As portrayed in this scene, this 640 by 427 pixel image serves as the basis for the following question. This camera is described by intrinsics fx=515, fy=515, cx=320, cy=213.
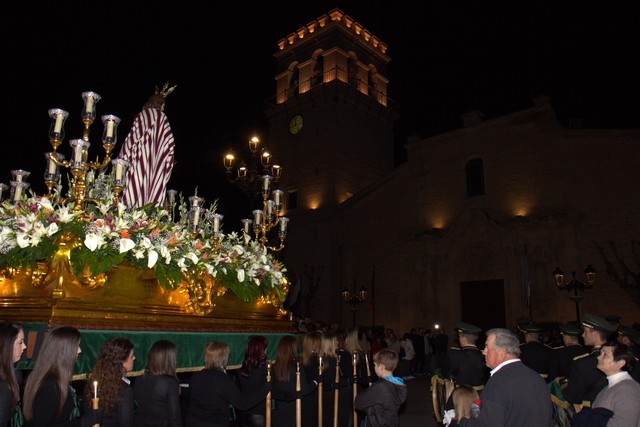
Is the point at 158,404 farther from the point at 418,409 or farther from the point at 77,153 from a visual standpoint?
the point at 418,409

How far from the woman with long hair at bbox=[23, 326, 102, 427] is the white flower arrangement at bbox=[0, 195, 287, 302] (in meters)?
1.68

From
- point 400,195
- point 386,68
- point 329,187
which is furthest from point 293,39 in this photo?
point 400,195

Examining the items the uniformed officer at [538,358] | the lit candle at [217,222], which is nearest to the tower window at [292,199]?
the uniformed officer at [538,358]

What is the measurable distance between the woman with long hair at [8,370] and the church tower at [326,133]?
88.0 feet

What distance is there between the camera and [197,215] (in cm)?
687

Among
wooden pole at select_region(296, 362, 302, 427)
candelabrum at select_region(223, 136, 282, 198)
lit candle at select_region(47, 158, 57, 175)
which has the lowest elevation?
wooden pole at select_region(296, 362, 302, 427)

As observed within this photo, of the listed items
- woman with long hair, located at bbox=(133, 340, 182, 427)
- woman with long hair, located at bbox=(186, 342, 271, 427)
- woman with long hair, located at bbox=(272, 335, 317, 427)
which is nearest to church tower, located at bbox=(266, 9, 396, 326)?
woman with long hair, located at bbox=(272, 335, 317, 427)

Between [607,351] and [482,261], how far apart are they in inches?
906

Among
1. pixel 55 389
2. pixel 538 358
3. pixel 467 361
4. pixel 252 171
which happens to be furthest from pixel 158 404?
pixel 252 171

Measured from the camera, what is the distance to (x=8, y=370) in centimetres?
316

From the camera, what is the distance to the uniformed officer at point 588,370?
236 inches

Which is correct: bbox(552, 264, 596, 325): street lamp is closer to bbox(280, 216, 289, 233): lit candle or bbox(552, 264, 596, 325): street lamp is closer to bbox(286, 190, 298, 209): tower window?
bbox(280, 216, 289, 233): lit candle

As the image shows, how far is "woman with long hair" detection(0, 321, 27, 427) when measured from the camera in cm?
290

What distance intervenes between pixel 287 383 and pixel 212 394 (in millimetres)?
1294
